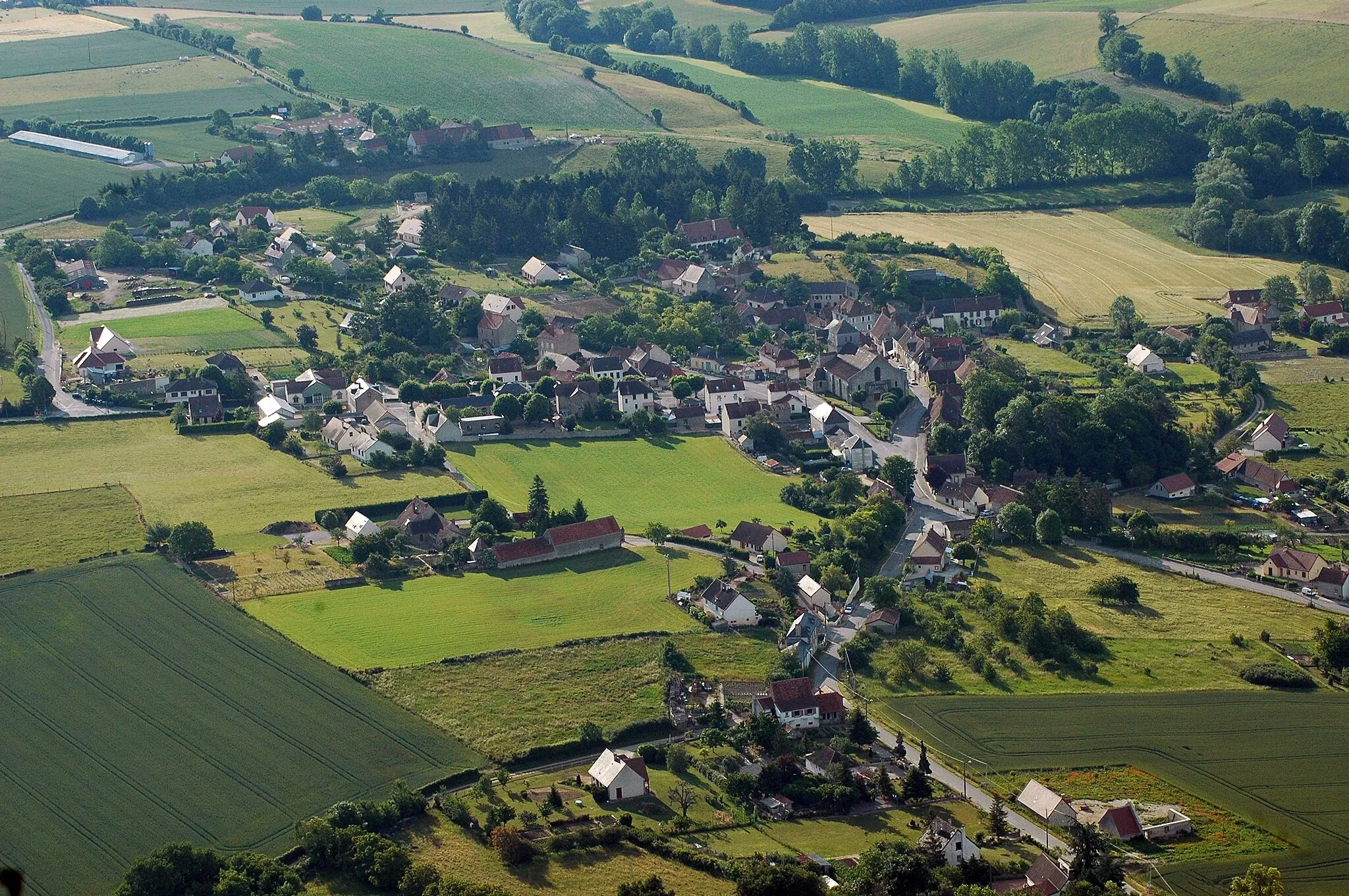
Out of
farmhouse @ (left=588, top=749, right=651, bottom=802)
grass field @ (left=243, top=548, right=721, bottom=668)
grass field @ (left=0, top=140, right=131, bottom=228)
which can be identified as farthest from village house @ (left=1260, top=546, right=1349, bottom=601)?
grass field @ (left=0, top=140, right=131, bottom=228)

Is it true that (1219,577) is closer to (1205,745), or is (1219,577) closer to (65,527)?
(1205,745)

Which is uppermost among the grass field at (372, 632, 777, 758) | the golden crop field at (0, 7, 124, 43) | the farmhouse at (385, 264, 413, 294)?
the golden crop field at (0, 7, 124, 43)

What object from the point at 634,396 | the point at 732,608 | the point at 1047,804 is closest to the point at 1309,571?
the point at 732,608

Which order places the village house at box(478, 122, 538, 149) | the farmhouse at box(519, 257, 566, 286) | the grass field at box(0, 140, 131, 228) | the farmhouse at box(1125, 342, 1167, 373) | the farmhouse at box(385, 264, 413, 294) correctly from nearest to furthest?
the farmhouse at box(1125, 342, 1167, 373) → the farmhouse at box(385, 264, 413, 294) → the farmhouse at box(519, 257, 566, 286) → the grass field at box(0, 140, 131, 228) → the village house at box(478, 122, 538, 149)

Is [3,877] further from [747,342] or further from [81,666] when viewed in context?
[747,342]

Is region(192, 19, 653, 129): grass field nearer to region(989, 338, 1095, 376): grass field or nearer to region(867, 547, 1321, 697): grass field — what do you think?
region(989, 338, 1095, 376): grass field

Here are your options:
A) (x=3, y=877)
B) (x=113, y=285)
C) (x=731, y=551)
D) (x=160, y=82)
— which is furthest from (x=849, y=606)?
(x=160, y=82)

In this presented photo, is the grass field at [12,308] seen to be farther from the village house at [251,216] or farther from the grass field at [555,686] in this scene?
the grass field at [555,686]
